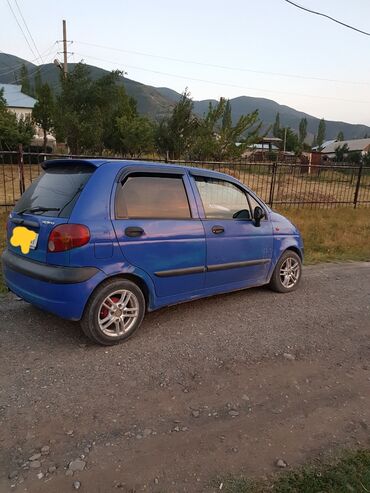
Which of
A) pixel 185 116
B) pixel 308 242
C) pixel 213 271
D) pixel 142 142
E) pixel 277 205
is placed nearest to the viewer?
pixel 213 271

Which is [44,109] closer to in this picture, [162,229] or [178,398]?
[162,229]

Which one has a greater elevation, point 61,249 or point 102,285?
point 61,249

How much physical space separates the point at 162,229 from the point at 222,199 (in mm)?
1078

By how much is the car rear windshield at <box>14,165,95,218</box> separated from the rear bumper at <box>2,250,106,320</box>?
0.47m

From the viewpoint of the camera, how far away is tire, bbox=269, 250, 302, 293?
506cm

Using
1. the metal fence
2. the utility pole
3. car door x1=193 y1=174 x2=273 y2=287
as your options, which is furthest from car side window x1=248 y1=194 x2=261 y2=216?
the utility pole

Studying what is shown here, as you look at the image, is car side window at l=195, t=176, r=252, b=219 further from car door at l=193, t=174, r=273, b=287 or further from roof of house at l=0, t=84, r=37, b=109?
roof of house at l=0, t=84, r=37, b=109

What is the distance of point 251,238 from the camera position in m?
4.54

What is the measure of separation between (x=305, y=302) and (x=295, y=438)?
262cm

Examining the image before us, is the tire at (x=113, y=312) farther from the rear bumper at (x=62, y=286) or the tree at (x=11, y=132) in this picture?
the tree at (x=11, y=132)

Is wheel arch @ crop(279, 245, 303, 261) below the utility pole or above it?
below

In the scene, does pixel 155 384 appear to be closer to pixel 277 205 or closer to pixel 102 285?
pixel 102 285

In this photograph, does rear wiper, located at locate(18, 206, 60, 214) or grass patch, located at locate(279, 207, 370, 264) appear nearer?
rear wiper, located at locate(18, 206, 60, 214)

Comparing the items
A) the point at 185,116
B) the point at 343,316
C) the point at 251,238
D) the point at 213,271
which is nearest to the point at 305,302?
the point at 343,316
